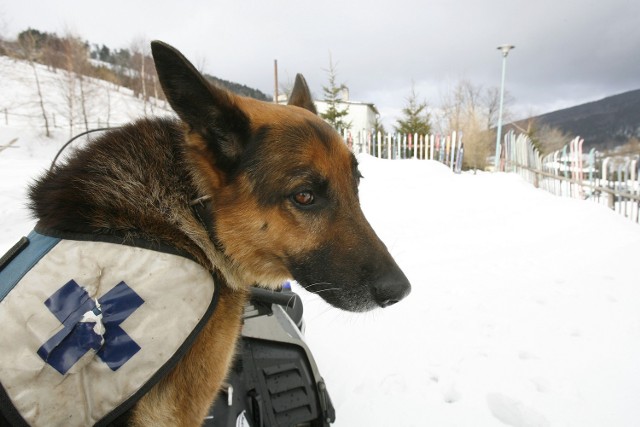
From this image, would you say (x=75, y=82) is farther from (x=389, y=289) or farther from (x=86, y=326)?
(x=389, y=289)

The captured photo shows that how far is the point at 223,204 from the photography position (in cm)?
188

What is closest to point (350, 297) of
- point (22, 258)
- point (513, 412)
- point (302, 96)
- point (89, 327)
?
point (89, 327)

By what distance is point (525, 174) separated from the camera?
858 inches

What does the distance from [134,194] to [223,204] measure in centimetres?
42

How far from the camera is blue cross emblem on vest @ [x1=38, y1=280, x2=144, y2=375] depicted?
4.47ft

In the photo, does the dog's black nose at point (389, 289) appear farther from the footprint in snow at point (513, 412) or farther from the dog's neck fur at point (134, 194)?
the footprint in snow at point (513, 412)

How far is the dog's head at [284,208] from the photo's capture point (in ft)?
6.10

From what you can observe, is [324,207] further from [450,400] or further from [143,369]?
[450,400]

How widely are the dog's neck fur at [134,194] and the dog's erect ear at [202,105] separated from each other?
20cm

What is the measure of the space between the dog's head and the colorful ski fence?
12364 mm

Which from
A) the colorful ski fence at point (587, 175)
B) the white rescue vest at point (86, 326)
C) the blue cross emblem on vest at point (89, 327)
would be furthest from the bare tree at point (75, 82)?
the blue cross emblem on vest at point (89, 327)

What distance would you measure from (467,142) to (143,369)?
42.5 m

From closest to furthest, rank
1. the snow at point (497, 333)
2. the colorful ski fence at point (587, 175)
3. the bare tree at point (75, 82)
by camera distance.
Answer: the snow at point (497, 333), the colorful ski fence at point (587, 175), the bare tree at point (75, 82)

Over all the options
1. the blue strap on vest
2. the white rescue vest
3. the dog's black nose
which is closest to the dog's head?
the dog's black nose
